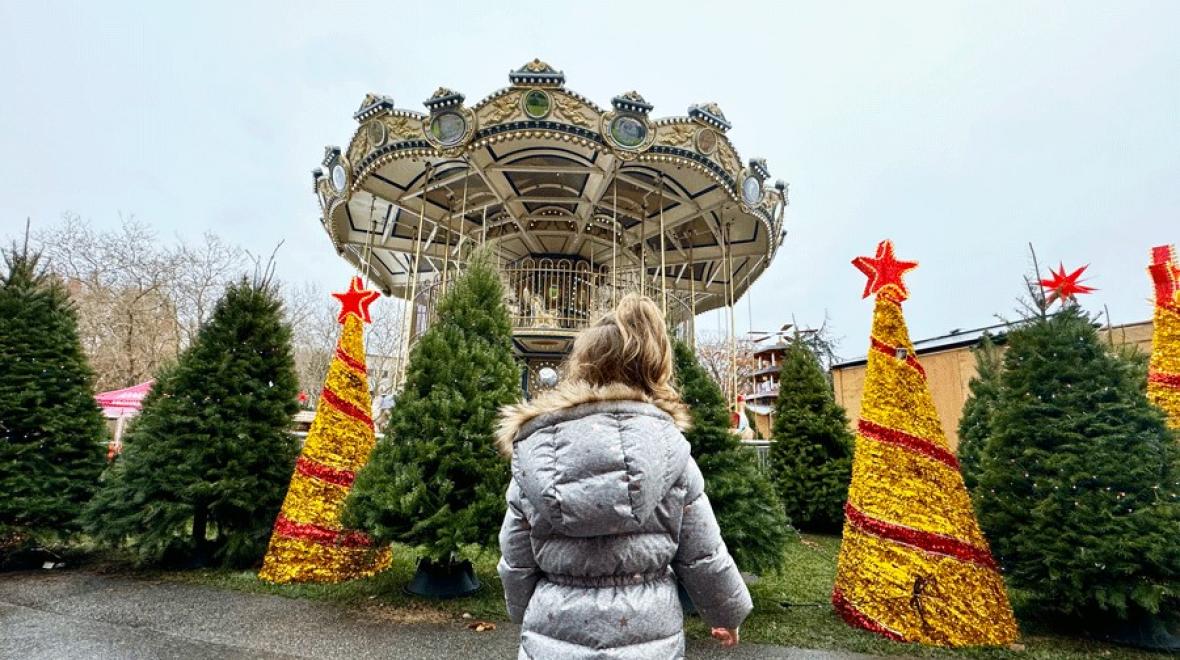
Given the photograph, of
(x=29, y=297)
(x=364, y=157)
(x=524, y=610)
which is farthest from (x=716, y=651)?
(x=364, y=157)

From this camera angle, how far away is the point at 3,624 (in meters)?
4.05

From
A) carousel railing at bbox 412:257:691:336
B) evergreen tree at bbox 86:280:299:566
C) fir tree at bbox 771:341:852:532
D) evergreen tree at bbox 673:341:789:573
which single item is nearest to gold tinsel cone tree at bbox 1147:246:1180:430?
fir tree at bbox 771:341:852:532

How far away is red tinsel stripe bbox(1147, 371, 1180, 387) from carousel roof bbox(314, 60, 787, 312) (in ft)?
20.9

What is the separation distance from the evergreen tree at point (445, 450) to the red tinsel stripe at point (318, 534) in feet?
2.31

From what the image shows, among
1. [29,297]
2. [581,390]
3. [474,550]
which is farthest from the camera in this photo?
[29,297]

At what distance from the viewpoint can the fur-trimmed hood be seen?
5.22 feet

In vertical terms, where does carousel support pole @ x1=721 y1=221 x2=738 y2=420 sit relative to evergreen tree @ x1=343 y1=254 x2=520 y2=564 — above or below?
above

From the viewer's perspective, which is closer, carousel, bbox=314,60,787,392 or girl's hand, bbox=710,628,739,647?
girl's hand, bbox=710,628,739,647

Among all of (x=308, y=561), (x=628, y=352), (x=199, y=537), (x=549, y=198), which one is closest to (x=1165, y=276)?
(x=628, y=352)

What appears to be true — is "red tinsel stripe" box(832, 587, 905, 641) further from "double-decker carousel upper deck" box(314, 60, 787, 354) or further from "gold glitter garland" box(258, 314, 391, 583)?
"double-decker carousel upper deck" box(314, 60, 787, 354)

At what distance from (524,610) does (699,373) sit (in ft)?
11.7

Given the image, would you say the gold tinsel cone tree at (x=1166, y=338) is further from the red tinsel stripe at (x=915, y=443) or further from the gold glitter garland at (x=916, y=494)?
the red tinsel stripe at (x=915, y=443)

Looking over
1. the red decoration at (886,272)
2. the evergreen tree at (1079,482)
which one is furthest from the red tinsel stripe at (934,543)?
the red decoration at (886,272)

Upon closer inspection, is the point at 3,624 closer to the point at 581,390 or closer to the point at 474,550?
the point at 474,550
